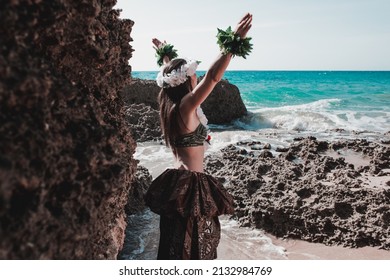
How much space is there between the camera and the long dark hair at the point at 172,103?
2627 millimetres

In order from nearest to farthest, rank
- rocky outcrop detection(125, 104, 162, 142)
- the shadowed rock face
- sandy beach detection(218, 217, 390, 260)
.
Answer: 1. the shadowed rock face
2. sandy beach detection(218, 217, 390, 260)
3. rocky outcrop detection(125, 104, 162, 142)

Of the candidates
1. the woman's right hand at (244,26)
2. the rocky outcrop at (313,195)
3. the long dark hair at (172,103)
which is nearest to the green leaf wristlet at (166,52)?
the long dark hair at (172,103)

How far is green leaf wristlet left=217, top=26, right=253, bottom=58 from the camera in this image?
88.9 inches

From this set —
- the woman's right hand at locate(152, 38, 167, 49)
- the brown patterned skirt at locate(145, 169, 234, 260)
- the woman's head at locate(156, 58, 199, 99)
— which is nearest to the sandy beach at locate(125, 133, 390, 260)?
the brown patterned skirt at locate(145, 169, 234, 260)

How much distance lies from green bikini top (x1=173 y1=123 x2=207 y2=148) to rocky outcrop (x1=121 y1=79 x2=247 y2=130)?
1083cm

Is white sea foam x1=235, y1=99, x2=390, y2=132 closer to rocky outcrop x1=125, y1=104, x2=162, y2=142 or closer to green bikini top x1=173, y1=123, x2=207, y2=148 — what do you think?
rocky outcrop x1=125, y1=104, x2=162, y2=142

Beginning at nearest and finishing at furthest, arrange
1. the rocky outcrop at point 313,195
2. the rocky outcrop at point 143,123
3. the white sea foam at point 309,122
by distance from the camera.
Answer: the rocky outcrop at point 313,195, the rocky outcrop at point 143,123, the white sea foam at point 309,122

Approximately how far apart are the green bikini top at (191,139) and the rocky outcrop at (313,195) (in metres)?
2.30

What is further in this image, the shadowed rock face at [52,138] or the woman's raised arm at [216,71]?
the woman's raised arm at [216,71]

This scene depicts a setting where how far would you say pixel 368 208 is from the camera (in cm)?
450

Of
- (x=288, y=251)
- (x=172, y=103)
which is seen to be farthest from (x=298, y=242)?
(x=172, y=103)

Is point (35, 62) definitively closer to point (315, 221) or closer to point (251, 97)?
point (315, 221)

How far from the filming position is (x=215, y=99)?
50.4 feet

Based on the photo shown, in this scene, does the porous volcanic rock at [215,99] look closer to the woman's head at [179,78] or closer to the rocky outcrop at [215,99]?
the rocky outcrop at [215,99]
